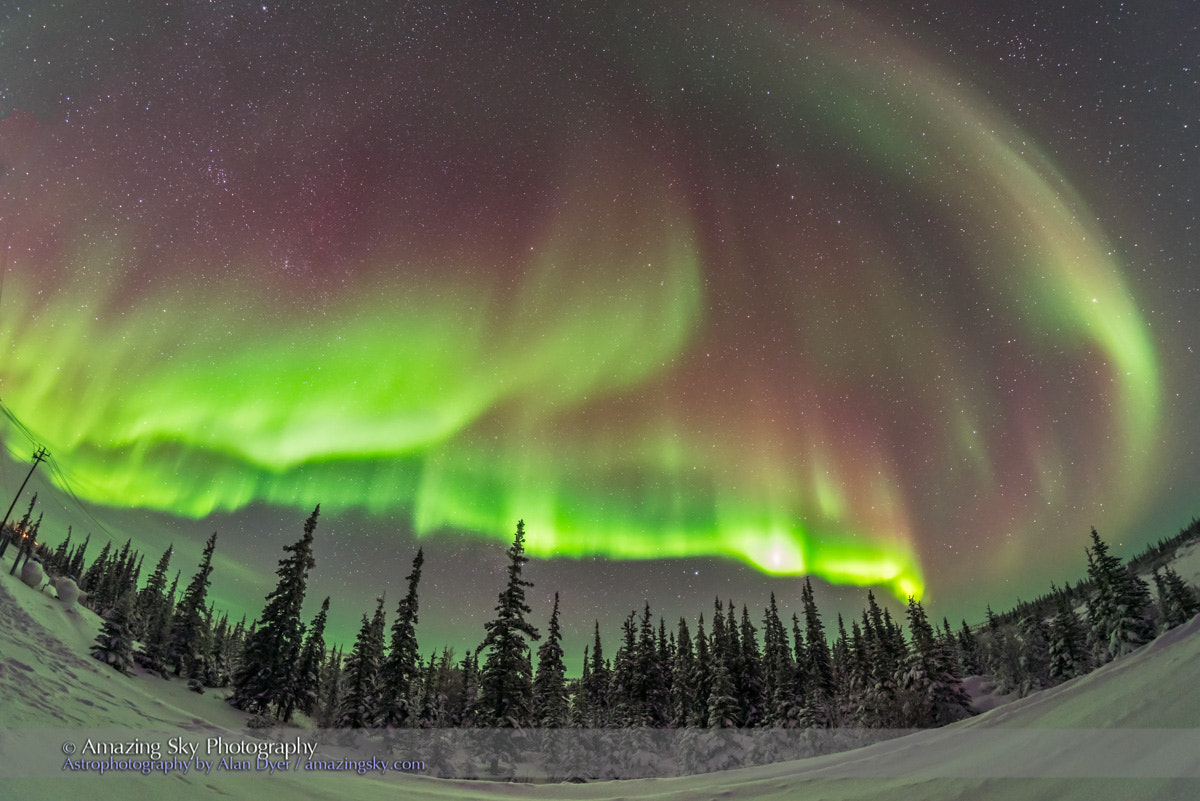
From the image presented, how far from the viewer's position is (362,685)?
135ft

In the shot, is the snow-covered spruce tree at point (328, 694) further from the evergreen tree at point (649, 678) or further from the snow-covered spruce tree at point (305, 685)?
the evergreen tree at point (649, 678)

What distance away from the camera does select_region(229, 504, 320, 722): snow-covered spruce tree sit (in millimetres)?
38906

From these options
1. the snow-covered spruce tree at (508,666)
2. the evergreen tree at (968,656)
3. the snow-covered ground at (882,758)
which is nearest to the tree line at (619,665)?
the snow-covered spruce tree at (508,666)

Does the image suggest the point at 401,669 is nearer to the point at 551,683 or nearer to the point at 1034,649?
the point at 551,683

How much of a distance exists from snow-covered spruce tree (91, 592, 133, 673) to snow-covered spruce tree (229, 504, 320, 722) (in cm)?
806

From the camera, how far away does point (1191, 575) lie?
145 m

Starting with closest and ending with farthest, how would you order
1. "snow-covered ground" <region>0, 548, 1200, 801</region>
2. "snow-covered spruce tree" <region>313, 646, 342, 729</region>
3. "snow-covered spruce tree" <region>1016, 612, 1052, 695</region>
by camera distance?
"snow-covered ground" <region>0, 548, 1200, 801</region> → "snow-covered spruce tree" <region>313, 646, 342, 729</region> → "snow-covered spruce tree" <region>1016, 612, 1052, 695</region>

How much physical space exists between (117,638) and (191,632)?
20555 mm

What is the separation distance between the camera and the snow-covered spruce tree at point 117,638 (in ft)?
122

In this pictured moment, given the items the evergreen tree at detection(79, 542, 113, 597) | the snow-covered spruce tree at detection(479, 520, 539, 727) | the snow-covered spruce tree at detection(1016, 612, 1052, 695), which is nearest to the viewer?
the snow-covered spruce tree at detection(479, 520, 539, 727)

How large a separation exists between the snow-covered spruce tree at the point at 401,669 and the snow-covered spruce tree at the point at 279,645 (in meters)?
7.20

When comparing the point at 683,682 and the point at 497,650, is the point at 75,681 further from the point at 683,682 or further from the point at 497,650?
the point at 683,682

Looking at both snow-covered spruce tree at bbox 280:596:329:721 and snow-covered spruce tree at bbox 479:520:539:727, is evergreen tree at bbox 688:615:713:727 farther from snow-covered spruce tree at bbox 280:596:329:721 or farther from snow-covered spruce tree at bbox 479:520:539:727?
snow-covered spruce tree at bbox 280:596:329:721

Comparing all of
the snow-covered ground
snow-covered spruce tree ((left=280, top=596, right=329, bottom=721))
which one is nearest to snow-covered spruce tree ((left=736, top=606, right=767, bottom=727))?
snow-covered spruce tree ((left=280, top=596, right=329, bottom=721))
